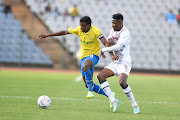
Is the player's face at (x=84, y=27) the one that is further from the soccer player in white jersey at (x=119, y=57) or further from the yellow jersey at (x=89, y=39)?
the soccer player in white jersey at (x=119, y=57)

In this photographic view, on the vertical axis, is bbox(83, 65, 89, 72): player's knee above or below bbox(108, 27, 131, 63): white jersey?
below

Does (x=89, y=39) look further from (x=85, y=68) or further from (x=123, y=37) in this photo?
(x=123, y=37)

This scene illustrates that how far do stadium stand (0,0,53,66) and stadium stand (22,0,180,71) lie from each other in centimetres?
188

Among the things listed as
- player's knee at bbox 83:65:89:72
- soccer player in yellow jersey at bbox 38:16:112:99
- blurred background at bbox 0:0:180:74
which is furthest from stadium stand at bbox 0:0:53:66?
player's knee at bbox 83:65:89:72

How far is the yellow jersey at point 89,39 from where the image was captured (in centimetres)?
878

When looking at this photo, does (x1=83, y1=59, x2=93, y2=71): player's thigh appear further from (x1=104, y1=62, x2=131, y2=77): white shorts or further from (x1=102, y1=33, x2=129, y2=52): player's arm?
(x1=102, y1=33, x2=129, y2=52): player's arm

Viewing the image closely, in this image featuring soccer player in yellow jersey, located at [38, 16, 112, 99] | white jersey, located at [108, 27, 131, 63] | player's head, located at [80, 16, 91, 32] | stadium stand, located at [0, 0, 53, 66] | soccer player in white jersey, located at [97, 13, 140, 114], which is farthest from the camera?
stadium stand, located at [0, 0, 53, 66]

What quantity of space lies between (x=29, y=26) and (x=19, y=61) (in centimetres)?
290

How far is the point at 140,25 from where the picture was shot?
83.8 feet

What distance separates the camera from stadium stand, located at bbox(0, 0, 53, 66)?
947 inches

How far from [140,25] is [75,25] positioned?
4.70m

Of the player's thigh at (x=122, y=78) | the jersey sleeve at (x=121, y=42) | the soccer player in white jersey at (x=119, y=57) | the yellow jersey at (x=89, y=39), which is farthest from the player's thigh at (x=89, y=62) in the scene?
the player's thigh at (x=122, y=78)

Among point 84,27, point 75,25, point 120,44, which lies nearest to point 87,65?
point 84,27

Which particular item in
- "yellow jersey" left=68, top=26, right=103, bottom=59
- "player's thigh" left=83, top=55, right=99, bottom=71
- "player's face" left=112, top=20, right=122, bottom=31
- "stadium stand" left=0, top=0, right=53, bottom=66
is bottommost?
"stadium stand" left=0, top=0, right=53, bottom=66
